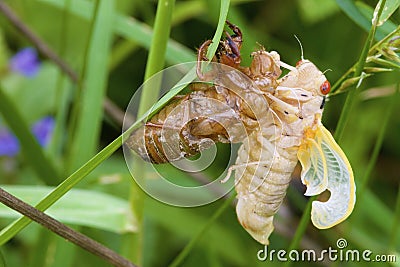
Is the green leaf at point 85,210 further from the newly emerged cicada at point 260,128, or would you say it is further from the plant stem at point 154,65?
A: the newly emerged cicada at point 260,128

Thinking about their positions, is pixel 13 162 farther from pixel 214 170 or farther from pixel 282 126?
pixel 282 126

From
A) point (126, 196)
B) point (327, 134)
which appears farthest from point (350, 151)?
point (327, 134)

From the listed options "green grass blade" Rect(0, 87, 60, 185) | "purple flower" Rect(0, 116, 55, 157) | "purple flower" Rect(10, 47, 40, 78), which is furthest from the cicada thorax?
"purple flower" Rect(10, 47, 40, 78)

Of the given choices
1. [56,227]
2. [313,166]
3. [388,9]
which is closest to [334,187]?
[313,166]

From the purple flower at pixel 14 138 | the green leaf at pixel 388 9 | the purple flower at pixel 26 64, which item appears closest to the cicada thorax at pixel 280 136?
the green leaf at pixel 388 9

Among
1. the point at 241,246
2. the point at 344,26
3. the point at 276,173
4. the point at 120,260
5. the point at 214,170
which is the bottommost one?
the point at 241,246

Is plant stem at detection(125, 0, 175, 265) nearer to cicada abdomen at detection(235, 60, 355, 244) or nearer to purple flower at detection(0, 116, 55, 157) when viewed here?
cicada abdomen at detection(235, 60, 355, 244)

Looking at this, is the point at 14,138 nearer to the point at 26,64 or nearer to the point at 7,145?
the point at 7,145
